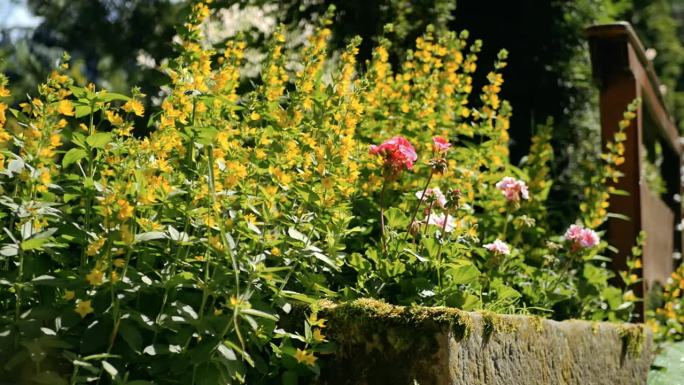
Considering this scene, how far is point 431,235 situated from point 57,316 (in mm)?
1247

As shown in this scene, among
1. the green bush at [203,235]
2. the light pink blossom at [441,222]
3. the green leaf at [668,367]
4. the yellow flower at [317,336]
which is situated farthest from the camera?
the green leaf at [668,367]

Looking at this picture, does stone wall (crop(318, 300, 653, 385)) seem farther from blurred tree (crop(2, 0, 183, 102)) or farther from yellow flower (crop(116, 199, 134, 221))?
blurred tree (crop(2, 0, 183, 102))

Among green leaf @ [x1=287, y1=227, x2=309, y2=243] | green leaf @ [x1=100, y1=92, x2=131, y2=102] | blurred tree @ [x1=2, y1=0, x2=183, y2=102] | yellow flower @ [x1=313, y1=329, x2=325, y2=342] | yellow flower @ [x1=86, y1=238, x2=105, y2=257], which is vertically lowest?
yellow flower @ [x1=313, y1=329, x2=325, y2=342]

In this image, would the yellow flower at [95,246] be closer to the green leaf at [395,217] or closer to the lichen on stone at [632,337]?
the green leaf at [395,217]

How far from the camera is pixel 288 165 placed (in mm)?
2475

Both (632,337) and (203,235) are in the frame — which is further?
(632,337)

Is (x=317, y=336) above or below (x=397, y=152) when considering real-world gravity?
below

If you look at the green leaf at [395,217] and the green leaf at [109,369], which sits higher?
the green leaf at [395,217]

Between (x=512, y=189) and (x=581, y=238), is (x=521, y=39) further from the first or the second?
(x=512, y=189)

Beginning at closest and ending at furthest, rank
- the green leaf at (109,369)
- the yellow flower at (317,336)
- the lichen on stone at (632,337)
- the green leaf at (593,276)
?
the green leaf at (109,369) < the yellow flower at (317,336) < the lichen on stone at (632,337) < the green leaf at (593,276)

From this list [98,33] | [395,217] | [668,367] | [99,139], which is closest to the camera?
[99,139]

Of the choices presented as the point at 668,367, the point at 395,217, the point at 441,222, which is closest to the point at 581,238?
the point at 441,222

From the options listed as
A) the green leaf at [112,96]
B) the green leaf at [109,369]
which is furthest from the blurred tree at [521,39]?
the green leaf at [109,369]

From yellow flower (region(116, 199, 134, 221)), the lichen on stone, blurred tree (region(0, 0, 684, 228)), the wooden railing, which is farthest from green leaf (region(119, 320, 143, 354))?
the wooden railing
